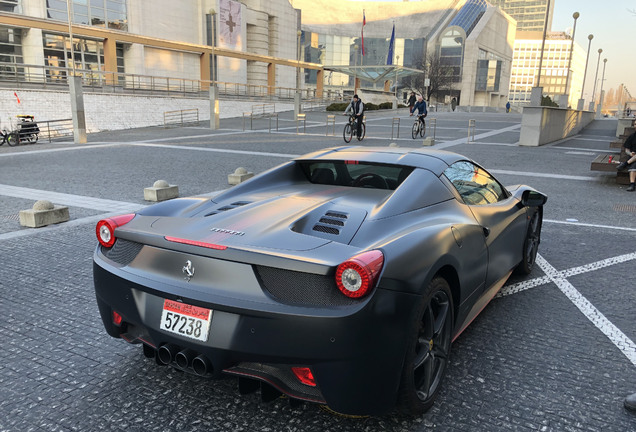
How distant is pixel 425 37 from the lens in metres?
98.6

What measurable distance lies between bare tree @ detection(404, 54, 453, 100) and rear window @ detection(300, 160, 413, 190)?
80.0m

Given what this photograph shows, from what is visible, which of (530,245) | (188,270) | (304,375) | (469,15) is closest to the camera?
(304,375)

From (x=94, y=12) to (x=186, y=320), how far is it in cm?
4383

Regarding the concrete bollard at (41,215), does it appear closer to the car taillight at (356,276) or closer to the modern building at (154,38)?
the car taillight at (356,276)

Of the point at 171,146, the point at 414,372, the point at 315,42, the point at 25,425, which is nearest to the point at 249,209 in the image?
the point at 414,372

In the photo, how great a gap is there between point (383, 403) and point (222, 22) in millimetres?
52832

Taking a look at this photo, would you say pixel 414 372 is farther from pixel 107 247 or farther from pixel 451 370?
pixel 107 247

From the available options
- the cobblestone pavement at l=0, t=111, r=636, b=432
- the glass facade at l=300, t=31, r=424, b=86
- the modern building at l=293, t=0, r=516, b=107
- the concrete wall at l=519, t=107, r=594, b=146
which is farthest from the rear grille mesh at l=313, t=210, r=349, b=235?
the modern building at l=293, t=0, r=516, b=107

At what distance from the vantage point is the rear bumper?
2102 millimetres

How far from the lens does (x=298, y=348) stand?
2.13 meters

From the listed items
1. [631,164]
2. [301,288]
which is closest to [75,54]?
[631,164]

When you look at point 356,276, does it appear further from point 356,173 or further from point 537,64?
point 537,64

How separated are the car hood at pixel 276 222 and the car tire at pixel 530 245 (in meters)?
2.13

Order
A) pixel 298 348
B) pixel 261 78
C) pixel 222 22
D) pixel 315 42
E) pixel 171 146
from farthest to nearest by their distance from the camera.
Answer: pixel 315 42, pixel 261 78, pixel 222 22, pixel 171 146, pixel 298 348
